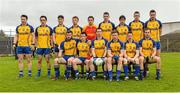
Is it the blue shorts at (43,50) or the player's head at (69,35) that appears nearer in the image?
the player's head at (69,35)

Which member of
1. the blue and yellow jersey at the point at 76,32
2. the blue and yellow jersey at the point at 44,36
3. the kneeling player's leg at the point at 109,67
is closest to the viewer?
the kneeling player's leg at the point at 109,67

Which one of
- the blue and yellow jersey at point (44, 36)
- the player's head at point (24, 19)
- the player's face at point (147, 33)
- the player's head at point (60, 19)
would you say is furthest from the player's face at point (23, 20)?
the player's face at point (147, 33)

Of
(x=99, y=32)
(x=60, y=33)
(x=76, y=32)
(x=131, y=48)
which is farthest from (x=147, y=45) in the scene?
(x=60, y=33)

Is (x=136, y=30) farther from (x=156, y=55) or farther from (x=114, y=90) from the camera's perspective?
(x=114, y=90)

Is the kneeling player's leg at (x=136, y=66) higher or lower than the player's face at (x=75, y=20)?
lower

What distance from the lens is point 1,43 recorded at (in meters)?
38.1

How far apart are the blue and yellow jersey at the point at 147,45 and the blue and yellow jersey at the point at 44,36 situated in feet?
10.1

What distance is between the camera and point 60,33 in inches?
488

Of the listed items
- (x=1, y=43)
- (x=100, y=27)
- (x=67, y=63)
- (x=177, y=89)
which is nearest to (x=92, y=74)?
(x=67, y=63)

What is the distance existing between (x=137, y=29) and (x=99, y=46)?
1452mm

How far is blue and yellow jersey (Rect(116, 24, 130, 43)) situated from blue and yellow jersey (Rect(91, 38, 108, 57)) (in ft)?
2.18

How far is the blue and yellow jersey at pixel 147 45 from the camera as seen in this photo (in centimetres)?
1180

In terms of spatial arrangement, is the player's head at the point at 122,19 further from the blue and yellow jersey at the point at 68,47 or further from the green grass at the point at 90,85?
the green grass at the point at 90,85

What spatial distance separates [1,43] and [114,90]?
29832 mm
